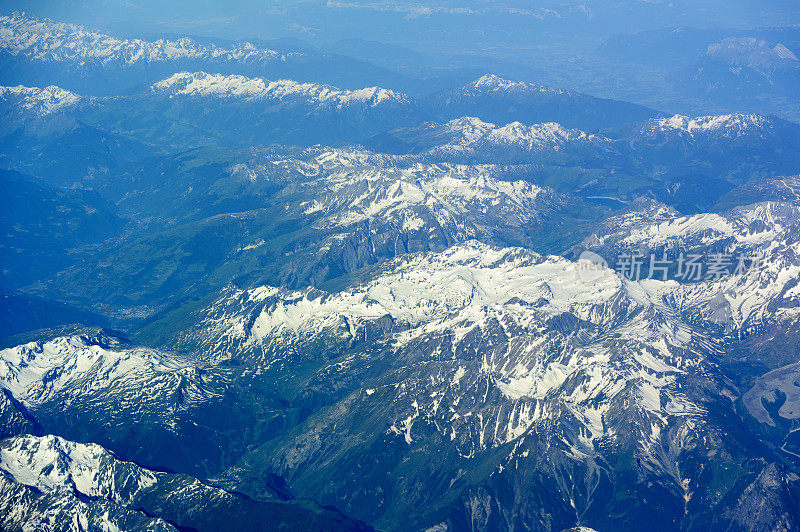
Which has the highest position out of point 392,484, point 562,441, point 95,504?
point 95,504

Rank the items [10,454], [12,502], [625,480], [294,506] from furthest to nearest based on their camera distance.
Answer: [625,480], [294,506], [10,454], [12,502]

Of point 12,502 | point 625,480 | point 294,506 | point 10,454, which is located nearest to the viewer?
point 12,502

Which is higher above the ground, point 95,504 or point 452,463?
point 95,504

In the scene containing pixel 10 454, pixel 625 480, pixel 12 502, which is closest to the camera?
pixel 12 502

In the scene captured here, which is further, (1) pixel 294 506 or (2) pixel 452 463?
(2) pixel 452 463

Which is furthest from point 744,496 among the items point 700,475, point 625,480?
point 625,480

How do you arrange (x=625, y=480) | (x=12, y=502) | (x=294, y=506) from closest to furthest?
1. (x=12, y=502)
2. (x=294, y=506)
3. (x=625, y=480)

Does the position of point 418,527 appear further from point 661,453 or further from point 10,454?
point 10,454

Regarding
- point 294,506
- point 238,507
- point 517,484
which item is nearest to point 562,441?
point 517,484

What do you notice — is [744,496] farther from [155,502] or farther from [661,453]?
[155,502]

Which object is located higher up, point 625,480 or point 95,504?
point 95,504
